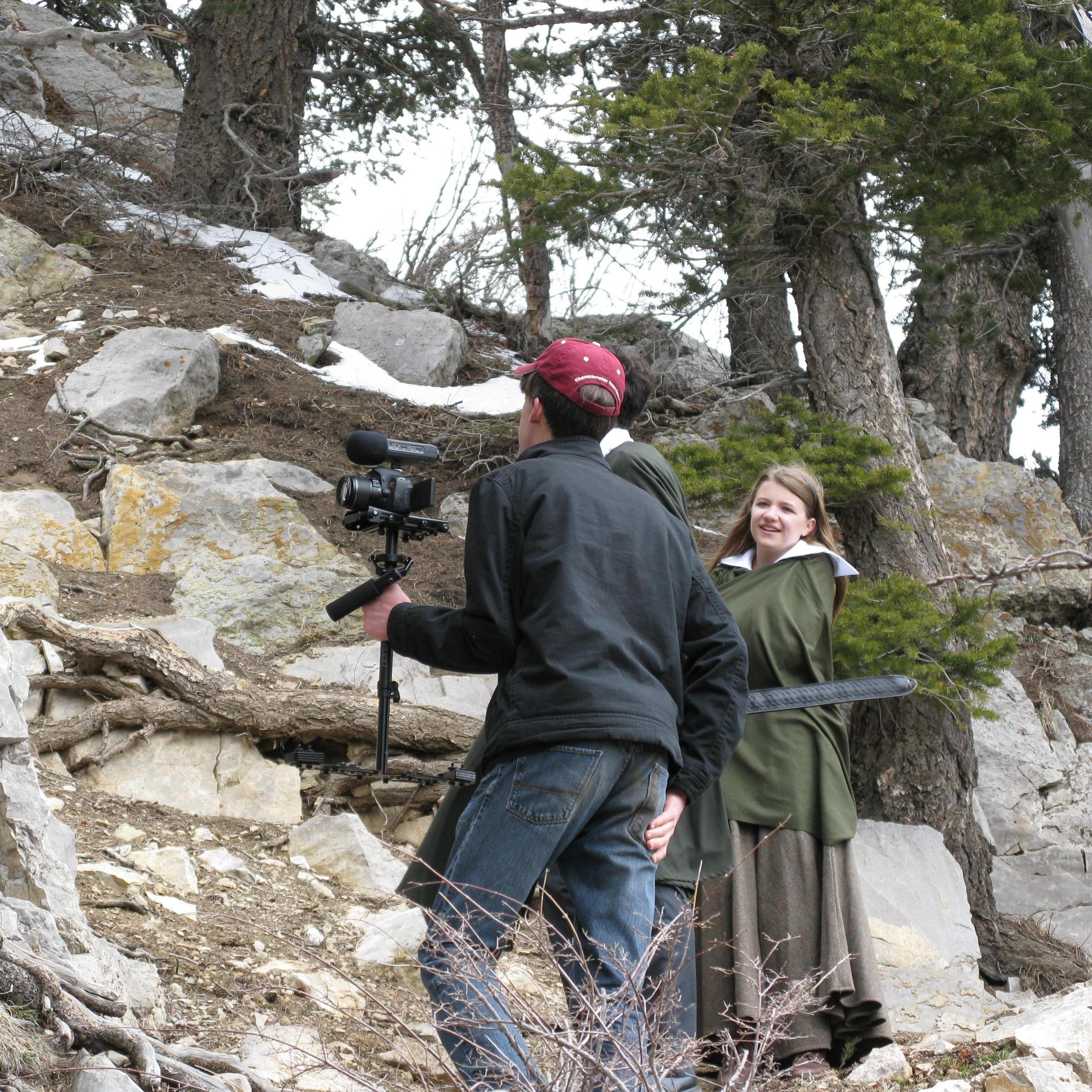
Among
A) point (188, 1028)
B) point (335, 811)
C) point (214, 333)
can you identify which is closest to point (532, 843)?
point (188, 1028)

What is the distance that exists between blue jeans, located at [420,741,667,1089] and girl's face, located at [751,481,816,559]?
5.20 ft

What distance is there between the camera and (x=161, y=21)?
42.0 feet

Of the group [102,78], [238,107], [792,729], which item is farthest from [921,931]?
[102,78]

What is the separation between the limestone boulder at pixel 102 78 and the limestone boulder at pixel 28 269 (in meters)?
3.28

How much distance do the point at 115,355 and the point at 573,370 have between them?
19.6 feet

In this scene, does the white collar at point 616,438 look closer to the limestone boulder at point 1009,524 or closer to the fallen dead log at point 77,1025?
the fallen dead log at point 77,1025

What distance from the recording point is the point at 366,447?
8.57 feet

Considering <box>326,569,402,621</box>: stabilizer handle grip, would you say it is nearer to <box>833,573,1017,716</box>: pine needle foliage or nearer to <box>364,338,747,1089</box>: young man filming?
<box>364,338,747,1089</box>: young man filming

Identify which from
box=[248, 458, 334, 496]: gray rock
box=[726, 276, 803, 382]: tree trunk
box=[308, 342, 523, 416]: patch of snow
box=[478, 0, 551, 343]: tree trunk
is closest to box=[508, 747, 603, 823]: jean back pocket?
box=[726, 276, 803, 382]: tree trunk

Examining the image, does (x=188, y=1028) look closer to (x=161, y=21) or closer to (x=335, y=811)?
(x=335, y=811)

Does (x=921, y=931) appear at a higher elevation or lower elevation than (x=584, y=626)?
lower

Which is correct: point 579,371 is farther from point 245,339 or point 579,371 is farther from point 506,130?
point 506,130

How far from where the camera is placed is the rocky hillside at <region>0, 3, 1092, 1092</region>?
9.72ft

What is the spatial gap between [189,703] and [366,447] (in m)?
2.63
